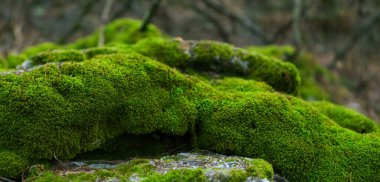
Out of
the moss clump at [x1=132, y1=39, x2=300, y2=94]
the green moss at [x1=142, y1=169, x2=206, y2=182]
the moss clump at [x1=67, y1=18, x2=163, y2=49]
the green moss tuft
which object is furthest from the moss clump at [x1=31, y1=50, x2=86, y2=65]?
the moss clump at [x1=67, y1=18, x2=163, y2=49]

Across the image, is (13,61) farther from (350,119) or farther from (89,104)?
(350,119)

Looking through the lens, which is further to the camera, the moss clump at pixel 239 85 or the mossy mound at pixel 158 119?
the moss clump at pixel 239 85

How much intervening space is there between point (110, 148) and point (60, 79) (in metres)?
0.82

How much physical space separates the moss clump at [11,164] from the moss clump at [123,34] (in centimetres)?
448

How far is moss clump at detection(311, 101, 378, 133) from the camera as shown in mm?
5027

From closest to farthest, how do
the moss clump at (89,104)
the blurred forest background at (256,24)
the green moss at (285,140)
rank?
the moss clump at (89,104), the green moss at (285,140), the blurred forest background at (256,24)

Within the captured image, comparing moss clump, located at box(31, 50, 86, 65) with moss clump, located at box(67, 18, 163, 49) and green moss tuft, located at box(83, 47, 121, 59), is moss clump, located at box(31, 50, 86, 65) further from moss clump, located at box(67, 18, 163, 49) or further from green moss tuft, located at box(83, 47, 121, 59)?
moss clump, located at box(67, 18, 163, 49)

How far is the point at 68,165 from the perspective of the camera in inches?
141

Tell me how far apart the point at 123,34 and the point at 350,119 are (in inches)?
184

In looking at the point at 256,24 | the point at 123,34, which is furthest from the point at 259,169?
the point at 256,24

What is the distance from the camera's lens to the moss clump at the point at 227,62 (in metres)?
5.34

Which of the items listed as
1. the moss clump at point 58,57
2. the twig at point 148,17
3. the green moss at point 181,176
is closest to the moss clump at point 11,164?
the green moss at point 181,176

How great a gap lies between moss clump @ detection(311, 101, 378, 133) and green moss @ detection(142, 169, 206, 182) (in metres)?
2.54

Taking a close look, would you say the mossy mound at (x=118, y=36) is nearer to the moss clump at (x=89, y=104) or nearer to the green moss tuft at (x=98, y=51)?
the green moss tuft at (x=98, y=51)
